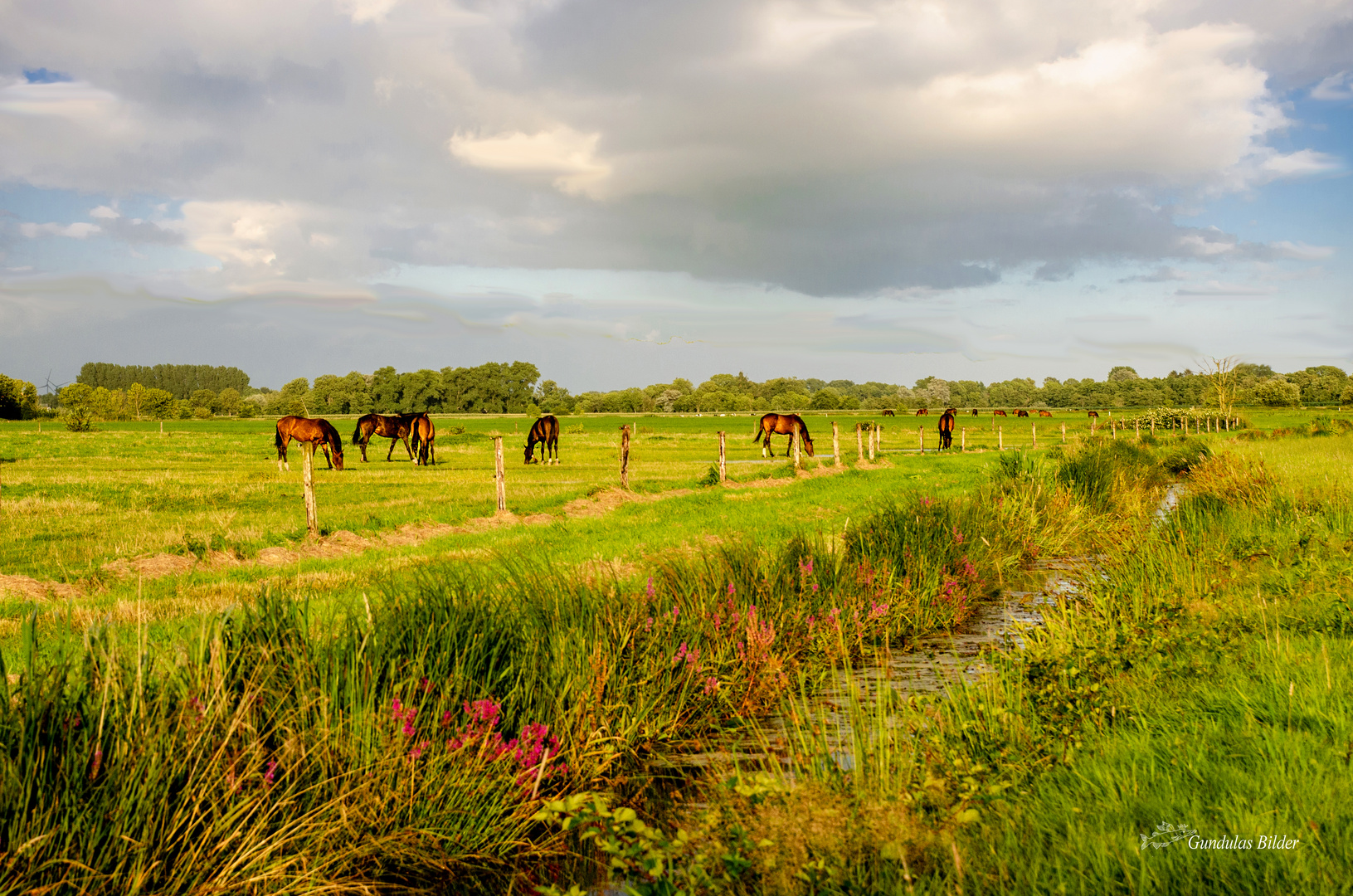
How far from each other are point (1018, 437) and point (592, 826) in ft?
239

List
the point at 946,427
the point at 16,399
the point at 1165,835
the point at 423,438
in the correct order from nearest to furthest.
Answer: the point at 1165,835 → the point at 423,438 → the point at 946,427 → the point at 16,399

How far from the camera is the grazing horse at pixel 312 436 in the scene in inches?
1259

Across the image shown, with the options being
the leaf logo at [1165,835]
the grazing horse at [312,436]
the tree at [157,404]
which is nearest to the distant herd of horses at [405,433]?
the grazing horse at [312,436]

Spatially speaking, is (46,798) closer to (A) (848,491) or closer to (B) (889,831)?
(B) (889,831)

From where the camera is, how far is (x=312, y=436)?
111 ft

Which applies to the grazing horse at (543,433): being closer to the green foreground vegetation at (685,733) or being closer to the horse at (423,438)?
the horse at (423,438)

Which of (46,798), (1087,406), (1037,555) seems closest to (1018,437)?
(1037,555)

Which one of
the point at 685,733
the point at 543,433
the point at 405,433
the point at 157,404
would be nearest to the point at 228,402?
the point at 157,404

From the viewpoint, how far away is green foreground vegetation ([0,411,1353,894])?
376 centimetres

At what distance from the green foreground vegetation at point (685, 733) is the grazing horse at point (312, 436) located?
71.3ft

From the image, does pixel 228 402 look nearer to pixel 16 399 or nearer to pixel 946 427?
pixel 16 399

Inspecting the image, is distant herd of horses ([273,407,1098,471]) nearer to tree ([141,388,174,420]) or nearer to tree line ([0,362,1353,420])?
tree line ([0,362,1353,420])

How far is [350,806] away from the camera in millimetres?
4402

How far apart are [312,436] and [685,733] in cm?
3153
